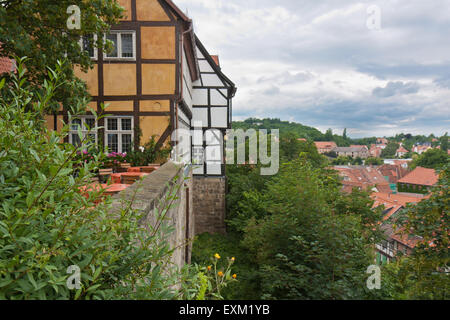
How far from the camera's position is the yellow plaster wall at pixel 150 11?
921 cm

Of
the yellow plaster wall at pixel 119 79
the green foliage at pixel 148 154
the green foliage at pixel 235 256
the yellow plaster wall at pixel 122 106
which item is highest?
the yellow plaster wall at pixel 119 79

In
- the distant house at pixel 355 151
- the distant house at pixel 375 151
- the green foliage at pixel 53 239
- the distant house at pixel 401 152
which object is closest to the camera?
the green foliage at pixel 53 239

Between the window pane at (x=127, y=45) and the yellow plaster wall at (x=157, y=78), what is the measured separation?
0.65 metres

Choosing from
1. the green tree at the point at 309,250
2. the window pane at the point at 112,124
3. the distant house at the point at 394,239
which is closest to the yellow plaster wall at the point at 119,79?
the window pane at the point at 112,124

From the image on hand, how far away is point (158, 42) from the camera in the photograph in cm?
934

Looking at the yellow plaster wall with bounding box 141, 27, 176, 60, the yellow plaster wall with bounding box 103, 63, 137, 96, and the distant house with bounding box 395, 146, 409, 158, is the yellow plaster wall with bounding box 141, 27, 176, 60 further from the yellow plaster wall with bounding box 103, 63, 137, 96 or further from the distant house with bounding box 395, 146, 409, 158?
the distant house with bounding box 395, 146, 409, 158

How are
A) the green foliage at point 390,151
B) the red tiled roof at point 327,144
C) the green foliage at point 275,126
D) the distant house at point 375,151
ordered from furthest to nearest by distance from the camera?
the distant house at point 375,151 → the green foliage at point 390,151 → the red tiled roof at point 327,144 → the green foliage at point 275,126

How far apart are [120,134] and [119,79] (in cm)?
174

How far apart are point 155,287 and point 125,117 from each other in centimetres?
880

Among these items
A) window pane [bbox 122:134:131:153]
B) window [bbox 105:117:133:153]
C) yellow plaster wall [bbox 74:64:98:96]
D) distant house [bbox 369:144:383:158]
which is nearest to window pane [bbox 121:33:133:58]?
yellow plaster wall [bbox 74:64:98:96]

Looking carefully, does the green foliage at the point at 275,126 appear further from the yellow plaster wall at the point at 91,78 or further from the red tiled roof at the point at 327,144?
the red tiled roof at the point at 327,144

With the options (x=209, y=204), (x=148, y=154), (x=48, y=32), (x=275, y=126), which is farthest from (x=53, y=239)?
(x=275, y=126)

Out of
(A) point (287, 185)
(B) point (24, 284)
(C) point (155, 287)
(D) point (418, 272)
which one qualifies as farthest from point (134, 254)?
(A) point (287, 185)

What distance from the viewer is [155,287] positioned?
56.2 inches
